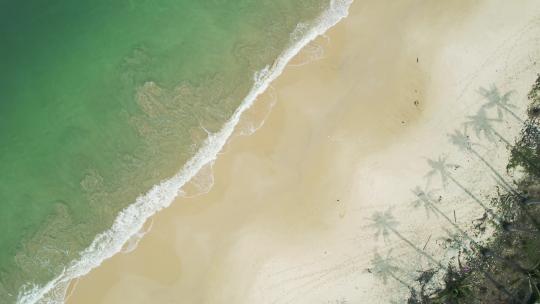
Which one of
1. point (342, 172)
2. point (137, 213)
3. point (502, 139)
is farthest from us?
point (502, 139)

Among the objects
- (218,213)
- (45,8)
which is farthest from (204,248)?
(45,8)

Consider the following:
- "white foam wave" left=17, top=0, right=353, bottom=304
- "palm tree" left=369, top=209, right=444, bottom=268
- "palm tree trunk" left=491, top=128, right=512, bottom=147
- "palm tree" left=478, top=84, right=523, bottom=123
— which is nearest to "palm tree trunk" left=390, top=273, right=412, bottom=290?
"palm tree" left=369, top=209, right=444, bottom=268

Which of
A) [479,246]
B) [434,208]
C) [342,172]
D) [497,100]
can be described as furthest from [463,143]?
[342,172]

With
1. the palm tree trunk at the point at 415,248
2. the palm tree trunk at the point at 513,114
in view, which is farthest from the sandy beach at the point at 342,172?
the palm tree trunk at the point at 513,114

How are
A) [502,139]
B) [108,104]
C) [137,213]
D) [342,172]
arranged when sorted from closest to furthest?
[137,213] < [342,172] < [502,139] < [108,104]

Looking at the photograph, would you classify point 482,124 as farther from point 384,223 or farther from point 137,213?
point 137,213

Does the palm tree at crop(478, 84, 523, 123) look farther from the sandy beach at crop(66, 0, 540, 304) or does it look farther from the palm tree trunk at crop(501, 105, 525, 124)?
the sandy beach at crop(66, 0, 540, 304)
